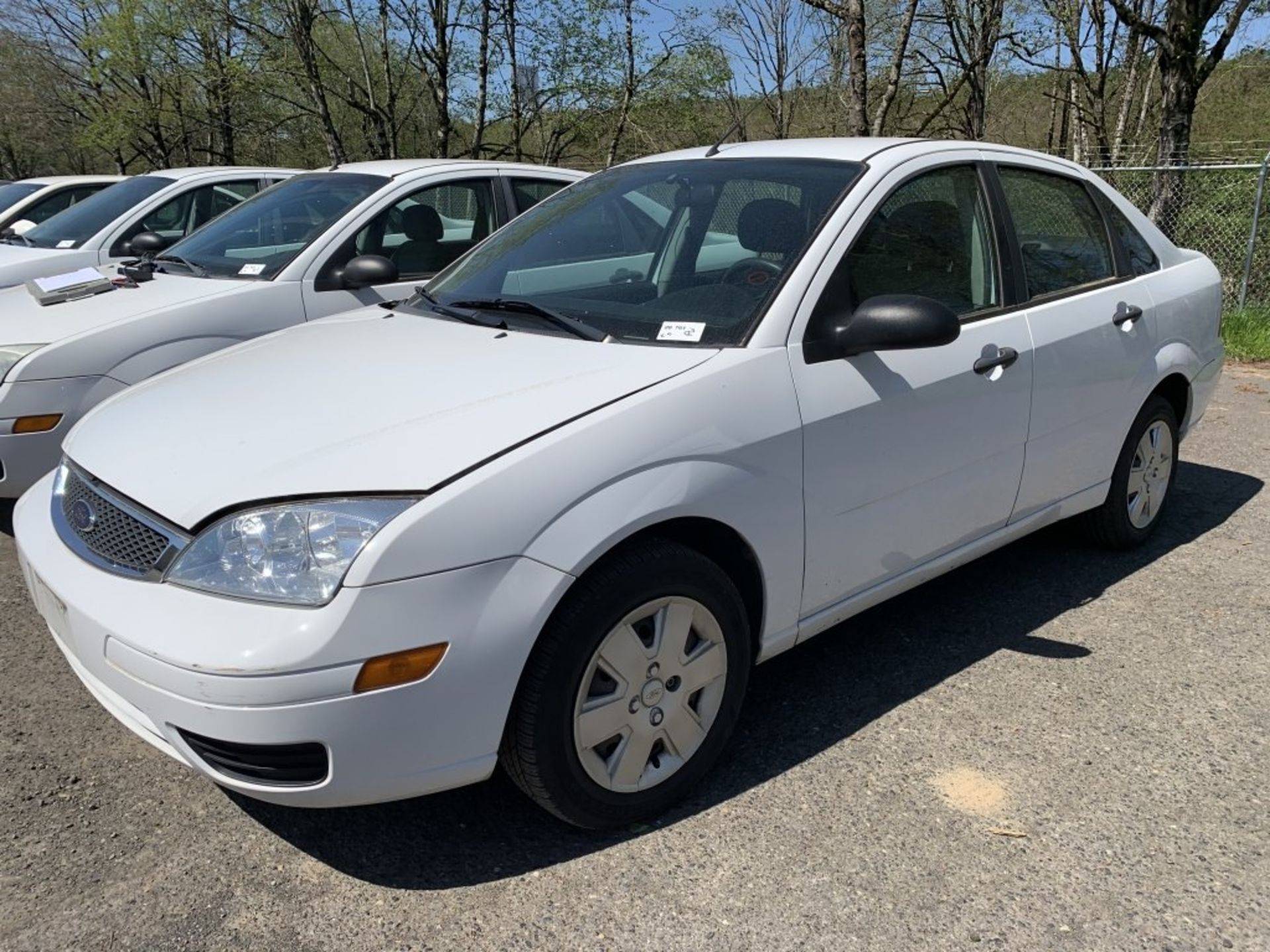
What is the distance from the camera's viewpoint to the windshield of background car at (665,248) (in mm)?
2891

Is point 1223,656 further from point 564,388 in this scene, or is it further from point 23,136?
point 23,136

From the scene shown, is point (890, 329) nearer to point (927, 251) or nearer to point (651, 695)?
point (927, 251)

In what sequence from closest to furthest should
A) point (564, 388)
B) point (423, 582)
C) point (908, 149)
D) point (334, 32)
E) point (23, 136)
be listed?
1. point (423, 582)
2. point (564, 388)
3. point (908, 149)
4. point (334, 32)
5. point (23, 136)

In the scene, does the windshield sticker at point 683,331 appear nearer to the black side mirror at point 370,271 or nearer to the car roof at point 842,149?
the car roof at point 842,149

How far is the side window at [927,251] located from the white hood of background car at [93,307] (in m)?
3.29

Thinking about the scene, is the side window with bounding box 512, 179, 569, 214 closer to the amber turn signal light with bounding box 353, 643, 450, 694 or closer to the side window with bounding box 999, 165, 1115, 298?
the side window with bounding box 999, 165, 1115, 298

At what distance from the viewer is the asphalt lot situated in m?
2.27

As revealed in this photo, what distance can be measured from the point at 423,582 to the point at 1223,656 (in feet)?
9.40

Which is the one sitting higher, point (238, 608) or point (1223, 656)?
point (238, 608)

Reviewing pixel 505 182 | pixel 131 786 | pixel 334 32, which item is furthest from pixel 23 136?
pixel 131 786

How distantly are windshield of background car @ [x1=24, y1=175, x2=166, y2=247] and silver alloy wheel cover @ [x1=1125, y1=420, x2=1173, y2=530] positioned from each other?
7.23 metres

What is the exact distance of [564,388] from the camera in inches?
98.6

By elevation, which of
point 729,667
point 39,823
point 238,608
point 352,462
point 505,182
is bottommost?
point 39,823

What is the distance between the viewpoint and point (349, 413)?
2.51m
